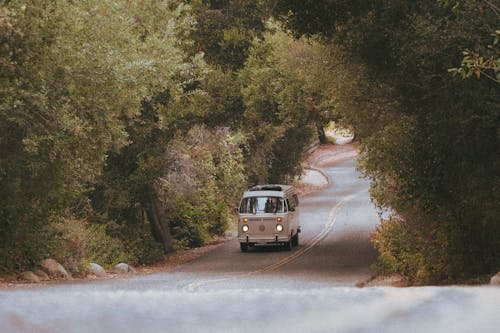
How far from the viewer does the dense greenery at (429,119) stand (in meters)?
15.0

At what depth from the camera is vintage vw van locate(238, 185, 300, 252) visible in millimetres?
32000

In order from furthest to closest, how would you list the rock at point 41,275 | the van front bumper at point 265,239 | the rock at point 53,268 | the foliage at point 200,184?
1. the foliage at point 200,184
2. the van front bumper at point 265,239
3. the rock at point 53,268
4. the rock at point 41,275

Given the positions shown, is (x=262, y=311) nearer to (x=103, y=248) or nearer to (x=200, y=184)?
(x=103, y=248)

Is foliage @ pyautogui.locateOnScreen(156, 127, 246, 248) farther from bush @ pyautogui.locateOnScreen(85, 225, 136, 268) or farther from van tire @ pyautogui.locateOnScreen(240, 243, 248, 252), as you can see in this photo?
bush @ pyautogui.locateOnScreen(85, 225, 136, 268)

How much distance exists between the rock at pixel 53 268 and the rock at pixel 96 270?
5.57 feet

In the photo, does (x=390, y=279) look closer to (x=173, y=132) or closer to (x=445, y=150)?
(x=445, y=150)

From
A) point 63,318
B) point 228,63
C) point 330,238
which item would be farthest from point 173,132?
point 63,318

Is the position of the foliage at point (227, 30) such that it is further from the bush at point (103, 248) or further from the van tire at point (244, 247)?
the bush at point (103, 248)

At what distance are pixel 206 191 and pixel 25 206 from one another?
54.4 ft

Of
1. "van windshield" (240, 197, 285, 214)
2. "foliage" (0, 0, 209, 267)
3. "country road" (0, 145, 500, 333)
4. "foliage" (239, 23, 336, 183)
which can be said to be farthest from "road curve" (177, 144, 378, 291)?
"country road" (0, 145, 500, 333)

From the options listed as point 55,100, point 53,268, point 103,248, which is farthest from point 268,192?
point 55,100

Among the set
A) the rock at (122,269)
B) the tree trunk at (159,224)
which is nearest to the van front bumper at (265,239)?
the tree trunk at (159,224)

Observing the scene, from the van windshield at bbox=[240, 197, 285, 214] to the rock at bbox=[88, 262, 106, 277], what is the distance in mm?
7860

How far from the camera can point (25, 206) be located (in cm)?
2195
